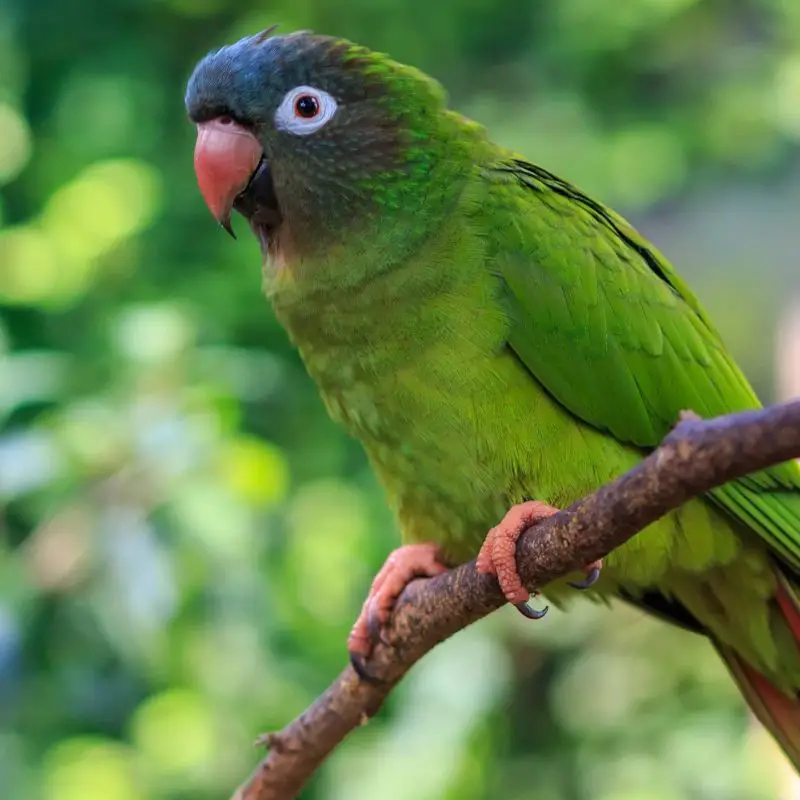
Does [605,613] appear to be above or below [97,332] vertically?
below

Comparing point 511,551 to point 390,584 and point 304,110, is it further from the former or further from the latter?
point 304,110

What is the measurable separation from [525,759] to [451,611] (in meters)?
1.43

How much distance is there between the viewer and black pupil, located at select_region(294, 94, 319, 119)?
1042mm

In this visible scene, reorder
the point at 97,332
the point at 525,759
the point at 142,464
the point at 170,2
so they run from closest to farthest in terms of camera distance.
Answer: the point at 142,464
the point at 97,332
the point at 525,759
the point at 170,2

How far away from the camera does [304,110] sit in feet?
3.43

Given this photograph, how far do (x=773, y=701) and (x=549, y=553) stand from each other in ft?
1.74

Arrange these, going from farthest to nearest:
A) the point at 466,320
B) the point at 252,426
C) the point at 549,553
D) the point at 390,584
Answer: the point at 252,426, the point at 390,584, the point at 466,320, the point at 549,553

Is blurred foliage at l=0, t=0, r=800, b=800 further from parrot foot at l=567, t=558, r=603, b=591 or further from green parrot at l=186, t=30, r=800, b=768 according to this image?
parrot foot at l=567, t=558, r=603, b=591

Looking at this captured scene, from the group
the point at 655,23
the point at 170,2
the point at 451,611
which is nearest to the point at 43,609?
the point at 451,611

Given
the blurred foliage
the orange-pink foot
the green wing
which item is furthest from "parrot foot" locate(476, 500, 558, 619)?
the blurred foliage

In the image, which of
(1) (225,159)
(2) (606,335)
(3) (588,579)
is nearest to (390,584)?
(3) (588,579)

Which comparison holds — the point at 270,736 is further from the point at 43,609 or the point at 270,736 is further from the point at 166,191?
the point at 166,191

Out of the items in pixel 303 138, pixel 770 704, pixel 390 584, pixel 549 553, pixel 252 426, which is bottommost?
pixel 770 704

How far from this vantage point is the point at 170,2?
94.4 inches
